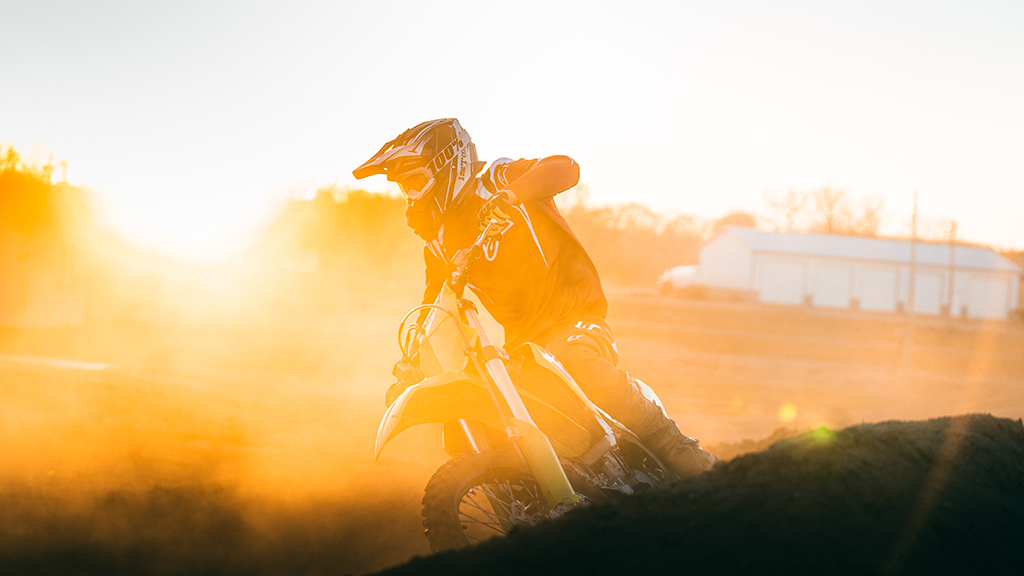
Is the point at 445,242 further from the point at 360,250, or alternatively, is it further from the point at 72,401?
the point at 360,250

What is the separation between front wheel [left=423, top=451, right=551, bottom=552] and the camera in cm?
281

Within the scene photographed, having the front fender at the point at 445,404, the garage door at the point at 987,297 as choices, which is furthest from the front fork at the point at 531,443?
the garage door at the point at 987,297

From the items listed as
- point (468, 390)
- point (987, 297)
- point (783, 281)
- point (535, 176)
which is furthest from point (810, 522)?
point (987, 297)

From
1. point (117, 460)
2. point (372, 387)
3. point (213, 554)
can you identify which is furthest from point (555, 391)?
point (372, 387)

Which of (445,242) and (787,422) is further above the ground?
(445,242)

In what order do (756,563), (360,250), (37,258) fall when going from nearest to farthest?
(756,563) < (37,258) < (360,250)

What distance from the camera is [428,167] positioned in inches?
129

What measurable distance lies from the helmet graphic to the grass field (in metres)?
2.76

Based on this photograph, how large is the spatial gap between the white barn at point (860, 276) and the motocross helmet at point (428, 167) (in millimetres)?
48199

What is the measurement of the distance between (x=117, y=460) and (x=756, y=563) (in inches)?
253

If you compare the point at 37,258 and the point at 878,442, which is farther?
the point at 37,258

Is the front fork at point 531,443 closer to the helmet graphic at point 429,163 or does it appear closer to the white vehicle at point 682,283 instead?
the helmet graphic at point 429,163

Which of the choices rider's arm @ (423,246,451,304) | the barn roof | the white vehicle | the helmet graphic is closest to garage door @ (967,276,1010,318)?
the barn roof

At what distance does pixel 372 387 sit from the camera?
1493cm
